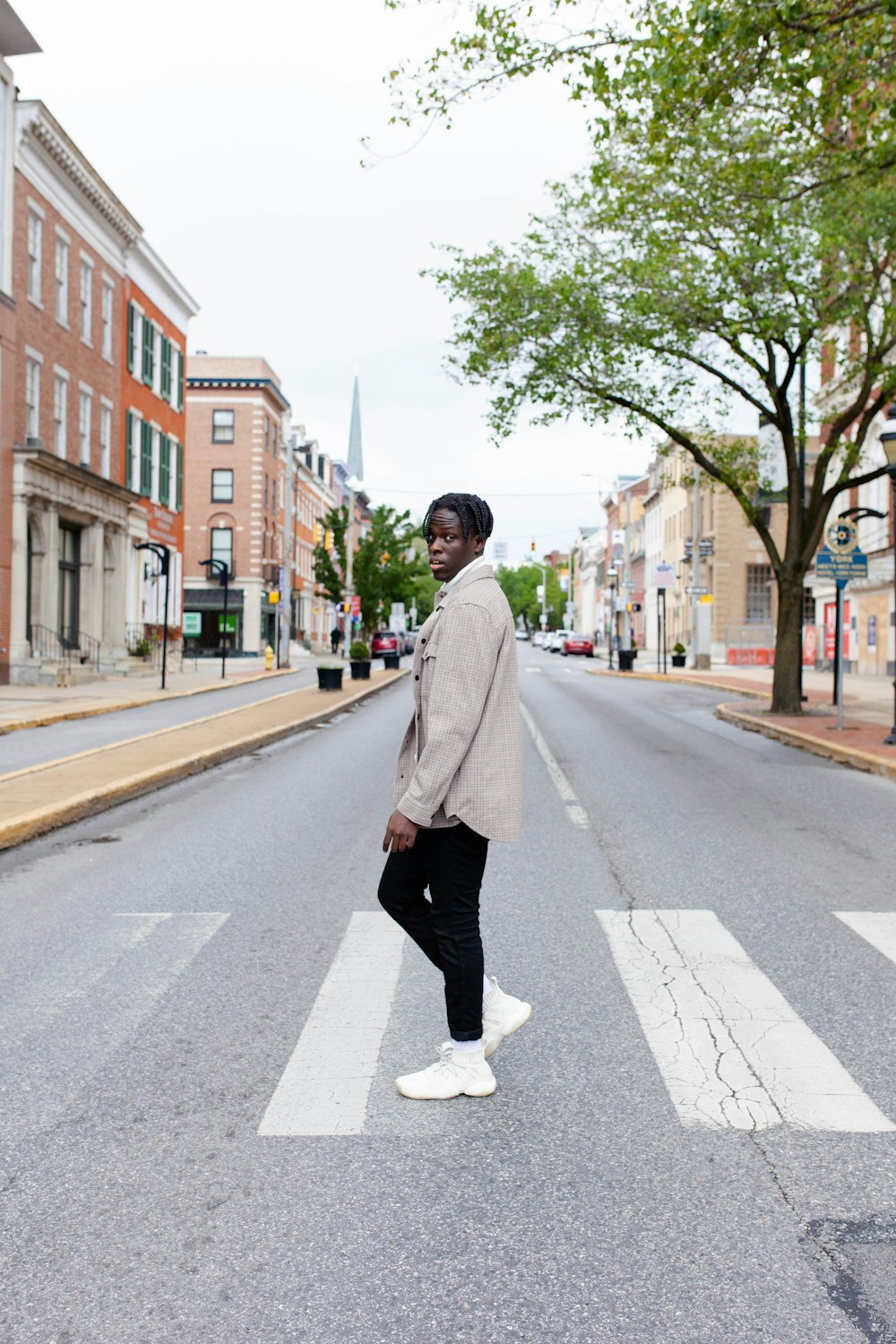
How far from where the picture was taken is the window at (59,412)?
105ft

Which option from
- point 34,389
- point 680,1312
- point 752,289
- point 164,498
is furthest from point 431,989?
point 164,498

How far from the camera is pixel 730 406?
22.6 metres

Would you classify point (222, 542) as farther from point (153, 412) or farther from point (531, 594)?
point (531, 594)

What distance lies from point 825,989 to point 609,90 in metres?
9.18

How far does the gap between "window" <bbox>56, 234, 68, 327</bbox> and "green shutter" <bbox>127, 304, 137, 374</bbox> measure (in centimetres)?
546

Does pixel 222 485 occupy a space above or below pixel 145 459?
above

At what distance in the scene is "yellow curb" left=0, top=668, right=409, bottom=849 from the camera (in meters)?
8.94

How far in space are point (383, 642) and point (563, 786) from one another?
4678 cm

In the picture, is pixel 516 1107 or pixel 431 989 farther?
pixel 431 989

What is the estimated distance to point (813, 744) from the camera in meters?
16.8

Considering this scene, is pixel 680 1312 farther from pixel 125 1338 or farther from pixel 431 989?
pixel 431 989

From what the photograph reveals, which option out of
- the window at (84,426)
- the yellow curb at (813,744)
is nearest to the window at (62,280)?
the window at (84,426)

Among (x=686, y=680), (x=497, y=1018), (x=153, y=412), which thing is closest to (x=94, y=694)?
(x=153, y=412)

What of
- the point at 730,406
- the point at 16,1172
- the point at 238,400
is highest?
the point at 238,400
